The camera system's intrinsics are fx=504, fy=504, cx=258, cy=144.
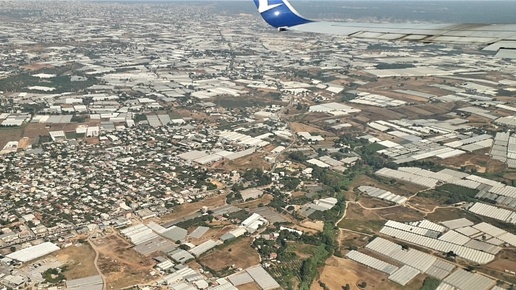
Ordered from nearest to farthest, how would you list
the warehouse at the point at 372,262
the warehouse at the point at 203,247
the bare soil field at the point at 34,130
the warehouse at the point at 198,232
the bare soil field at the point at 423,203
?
the warehouse at the point at 372,262
the warehouse at the point at 203,247
the warehouse at the point at 198,232
the bare soil field at the point at 423,203
the bare soil field at the point at 34,130

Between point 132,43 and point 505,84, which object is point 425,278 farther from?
point 132,43

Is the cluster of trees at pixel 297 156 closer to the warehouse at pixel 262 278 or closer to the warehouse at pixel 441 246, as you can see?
the warehouse at pixel 441 246

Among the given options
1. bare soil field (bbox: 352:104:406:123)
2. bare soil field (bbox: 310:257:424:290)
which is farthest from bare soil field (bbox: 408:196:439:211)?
bare soil field (bbox: 352:104:406:123)

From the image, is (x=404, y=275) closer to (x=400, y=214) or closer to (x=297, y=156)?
(x=400, y=214)

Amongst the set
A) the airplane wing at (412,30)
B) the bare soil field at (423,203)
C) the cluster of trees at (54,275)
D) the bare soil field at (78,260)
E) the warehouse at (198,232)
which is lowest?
the bare soil field at (423,203)

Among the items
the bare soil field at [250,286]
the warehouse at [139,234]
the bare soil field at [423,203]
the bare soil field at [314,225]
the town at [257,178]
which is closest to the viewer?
the bare soil field at [250,286]

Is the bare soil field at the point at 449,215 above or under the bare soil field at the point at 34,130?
under

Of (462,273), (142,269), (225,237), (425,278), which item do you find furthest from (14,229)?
(462,273)

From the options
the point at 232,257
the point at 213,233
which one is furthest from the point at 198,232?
the point at 232,257

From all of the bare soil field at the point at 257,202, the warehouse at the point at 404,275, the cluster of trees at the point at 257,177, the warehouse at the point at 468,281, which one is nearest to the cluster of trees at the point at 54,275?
the bare soil field at the point at 257,202

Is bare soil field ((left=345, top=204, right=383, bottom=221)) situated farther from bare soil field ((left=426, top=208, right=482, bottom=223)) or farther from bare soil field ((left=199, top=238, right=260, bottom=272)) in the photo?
bare soil field ((left=199, top=238, right=260, bottom=272))
